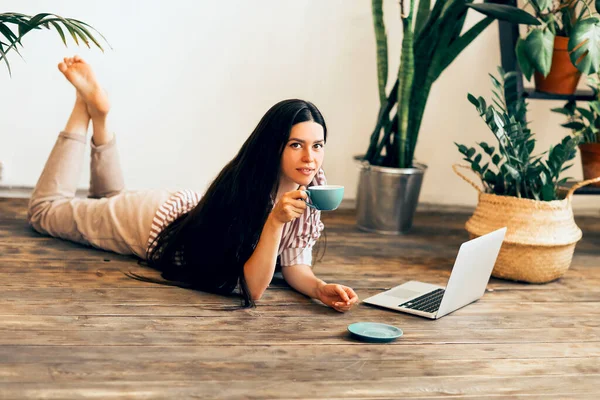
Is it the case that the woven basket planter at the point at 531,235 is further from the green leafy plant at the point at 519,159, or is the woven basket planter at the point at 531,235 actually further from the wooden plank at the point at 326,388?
the wooden plank at the point at 326,388

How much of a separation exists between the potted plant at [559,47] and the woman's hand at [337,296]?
1127 mm

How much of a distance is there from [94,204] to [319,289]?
87 centimetres

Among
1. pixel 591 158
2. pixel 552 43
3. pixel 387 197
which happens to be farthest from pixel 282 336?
pixel 591 158

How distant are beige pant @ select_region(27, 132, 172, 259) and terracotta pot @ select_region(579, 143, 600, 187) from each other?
64.5 inches

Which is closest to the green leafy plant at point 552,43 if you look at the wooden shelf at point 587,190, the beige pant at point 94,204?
the wooden shelf at point 587,190

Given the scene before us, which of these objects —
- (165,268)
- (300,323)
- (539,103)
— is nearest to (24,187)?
(165,268)

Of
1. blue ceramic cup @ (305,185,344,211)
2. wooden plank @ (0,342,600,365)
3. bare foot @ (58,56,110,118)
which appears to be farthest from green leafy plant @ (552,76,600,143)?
bare foot @ (58,56,110,118)

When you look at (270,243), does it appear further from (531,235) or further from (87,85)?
(87,85)

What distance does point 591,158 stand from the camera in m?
3.08

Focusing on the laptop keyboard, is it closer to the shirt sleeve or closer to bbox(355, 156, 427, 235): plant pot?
the shirt sleeve

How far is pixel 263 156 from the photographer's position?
2094 mm

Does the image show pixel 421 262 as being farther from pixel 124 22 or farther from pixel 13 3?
pixel 13 3

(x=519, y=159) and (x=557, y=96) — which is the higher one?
(x=557, y=96)

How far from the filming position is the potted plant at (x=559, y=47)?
2.59 m
